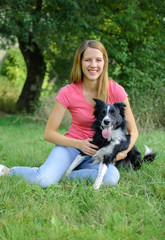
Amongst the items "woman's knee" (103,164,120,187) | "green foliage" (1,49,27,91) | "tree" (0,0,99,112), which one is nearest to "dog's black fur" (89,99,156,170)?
"woman's knee" (103,164,120,187)

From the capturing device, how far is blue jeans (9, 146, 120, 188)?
303 cm

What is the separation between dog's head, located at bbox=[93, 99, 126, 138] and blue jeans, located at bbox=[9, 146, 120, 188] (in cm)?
46

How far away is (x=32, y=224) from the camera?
2.19 m

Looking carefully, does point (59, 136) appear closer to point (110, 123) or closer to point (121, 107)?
point (110, 123)

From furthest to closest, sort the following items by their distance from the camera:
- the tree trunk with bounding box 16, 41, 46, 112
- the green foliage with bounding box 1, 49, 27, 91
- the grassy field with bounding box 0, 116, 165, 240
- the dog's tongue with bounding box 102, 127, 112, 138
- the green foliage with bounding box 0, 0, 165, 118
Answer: the green foliage with bounding box 1, 49, 27, 91 → the tree trunk with bounding box 16, 41, 46, 112 → the green foliage with bounding box 0, 0, 165, 118 → the dog's tongue with bounding box 102, 127, 112, 138 → the grassy field with bounding box 0, 116, 165, 240

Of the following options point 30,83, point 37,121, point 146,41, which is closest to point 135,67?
point 146,41

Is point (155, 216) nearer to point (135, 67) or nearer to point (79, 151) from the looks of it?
point (79, 151)

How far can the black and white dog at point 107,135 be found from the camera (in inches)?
117

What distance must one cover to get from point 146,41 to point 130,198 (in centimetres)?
677

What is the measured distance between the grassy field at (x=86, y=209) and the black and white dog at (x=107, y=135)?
0.27m

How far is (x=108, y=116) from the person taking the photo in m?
2.96

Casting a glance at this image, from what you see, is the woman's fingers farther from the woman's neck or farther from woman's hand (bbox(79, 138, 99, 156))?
the woman's neck

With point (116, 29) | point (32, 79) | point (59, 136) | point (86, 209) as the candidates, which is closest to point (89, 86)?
point (59, 136)

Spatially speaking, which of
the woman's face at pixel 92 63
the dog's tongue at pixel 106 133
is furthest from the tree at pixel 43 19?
the dog's tongue at pixel 106 133
